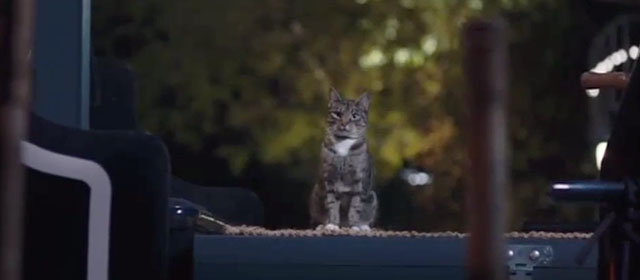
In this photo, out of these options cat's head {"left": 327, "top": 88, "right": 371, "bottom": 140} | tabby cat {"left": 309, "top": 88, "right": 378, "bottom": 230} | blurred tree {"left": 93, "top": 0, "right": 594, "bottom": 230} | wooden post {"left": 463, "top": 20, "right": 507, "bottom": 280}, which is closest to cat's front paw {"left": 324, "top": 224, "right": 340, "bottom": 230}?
tabby cat {"left": 309, "top": 88, "right": 378, "bottom": 230}

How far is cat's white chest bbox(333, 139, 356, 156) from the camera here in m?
2.33

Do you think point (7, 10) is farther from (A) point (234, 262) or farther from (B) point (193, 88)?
(B) point (193, 88)

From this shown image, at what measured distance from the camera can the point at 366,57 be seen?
427 cm

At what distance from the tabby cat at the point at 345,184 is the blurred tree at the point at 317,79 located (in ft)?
5.38

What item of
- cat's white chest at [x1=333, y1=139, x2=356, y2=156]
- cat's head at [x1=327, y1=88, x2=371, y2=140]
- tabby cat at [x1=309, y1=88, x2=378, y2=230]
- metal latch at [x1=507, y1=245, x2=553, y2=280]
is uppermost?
cat's head at [x1=327, y1=88, x2=371, y2=140]

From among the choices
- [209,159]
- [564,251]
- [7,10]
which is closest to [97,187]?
[564,251]

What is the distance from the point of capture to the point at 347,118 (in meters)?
2.59

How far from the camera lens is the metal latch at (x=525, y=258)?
5.47 feet

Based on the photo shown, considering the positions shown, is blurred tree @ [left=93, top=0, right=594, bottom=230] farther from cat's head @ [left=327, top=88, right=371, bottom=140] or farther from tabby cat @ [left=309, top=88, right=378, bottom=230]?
tabby cat @ [left=309, top=88, right=378, bottom=230]

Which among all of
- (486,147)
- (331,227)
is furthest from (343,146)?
(486,147)

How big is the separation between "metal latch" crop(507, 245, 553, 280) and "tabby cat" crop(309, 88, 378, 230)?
0.42m

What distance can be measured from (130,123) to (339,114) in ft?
1.30

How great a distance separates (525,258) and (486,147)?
1.39 m

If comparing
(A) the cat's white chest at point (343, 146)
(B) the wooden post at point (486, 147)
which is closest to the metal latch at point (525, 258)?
(A) the cat's white chest at point (343, 146)
